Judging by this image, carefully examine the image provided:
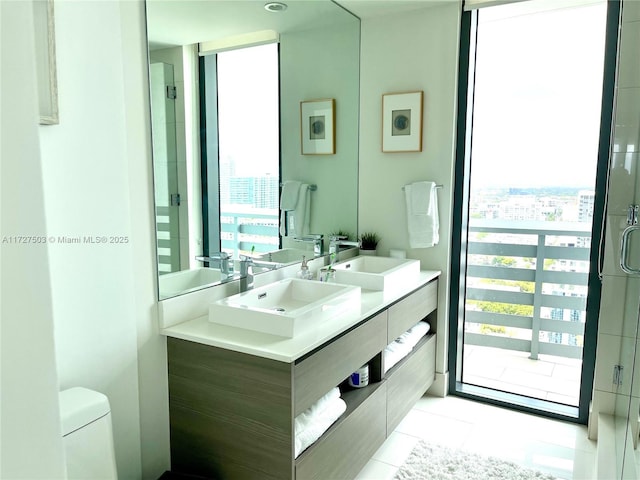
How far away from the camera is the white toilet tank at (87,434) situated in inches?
52.9

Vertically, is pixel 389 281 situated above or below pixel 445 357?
above

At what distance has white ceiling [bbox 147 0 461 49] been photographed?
1.75 m

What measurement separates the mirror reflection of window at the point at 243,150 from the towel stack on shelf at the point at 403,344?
814 millimetres

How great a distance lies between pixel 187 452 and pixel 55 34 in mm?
1505

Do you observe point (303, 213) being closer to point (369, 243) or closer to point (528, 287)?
point (369, 243)

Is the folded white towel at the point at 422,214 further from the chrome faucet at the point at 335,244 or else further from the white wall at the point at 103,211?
the white wall at the point at 103,211

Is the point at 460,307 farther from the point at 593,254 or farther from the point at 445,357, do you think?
the point at 593,254

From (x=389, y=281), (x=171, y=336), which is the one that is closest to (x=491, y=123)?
(x=389, y=281)

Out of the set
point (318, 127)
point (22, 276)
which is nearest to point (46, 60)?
point (22, 276)

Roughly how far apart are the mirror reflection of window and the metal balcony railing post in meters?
Result: 1.60

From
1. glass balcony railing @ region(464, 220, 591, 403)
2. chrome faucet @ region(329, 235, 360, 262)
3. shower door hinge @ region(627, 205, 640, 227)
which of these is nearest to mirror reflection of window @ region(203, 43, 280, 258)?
chrome faucet @ region(329, 235, 360, 262)

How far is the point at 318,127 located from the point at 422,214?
81 centimetres

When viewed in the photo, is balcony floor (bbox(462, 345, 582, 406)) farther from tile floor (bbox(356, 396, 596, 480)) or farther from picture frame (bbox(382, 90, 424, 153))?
picture frame (bbox(382, 90, 424, 153))

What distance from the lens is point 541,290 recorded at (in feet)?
9.61
